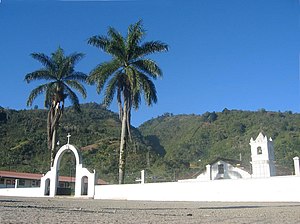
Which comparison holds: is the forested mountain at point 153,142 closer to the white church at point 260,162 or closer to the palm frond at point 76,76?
the white church at point 260,162

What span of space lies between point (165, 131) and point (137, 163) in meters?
47.0

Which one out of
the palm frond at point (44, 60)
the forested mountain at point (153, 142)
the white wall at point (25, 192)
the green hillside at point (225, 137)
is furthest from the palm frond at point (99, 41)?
the green hillside at point (225, 137)

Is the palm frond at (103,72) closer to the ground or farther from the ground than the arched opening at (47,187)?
farther from the ground

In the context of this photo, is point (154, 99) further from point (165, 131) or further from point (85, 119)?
point (165, 131)

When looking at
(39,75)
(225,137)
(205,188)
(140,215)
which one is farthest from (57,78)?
(225,137)

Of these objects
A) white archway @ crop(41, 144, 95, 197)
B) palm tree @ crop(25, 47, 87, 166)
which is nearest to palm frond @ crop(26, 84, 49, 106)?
palm tree @ crop(25, 47, 87, 166)

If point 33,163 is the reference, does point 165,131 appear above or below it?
above

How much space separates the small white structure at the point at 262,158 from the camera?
107 ft

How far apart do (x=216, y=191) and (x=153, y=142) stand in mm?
75344

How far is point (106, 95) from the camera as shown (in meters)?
26.3

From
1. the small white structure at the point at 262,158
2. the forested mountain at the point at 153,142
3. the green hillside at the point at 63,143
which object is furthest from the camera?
the green hillside at the point at 63,143

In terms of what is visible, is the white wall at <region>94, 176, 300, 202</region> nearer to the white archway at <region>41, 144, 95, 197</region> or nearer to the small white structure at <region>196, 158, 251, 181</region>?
the white archway at <region>41, 144, 95, 197</region>

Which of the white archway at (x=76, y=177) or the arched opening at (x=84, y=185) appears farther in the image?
the arched opening at (x=84, y=185)

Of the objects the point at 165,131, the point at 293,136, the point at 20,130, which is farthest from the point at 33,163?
the point at 165,131
